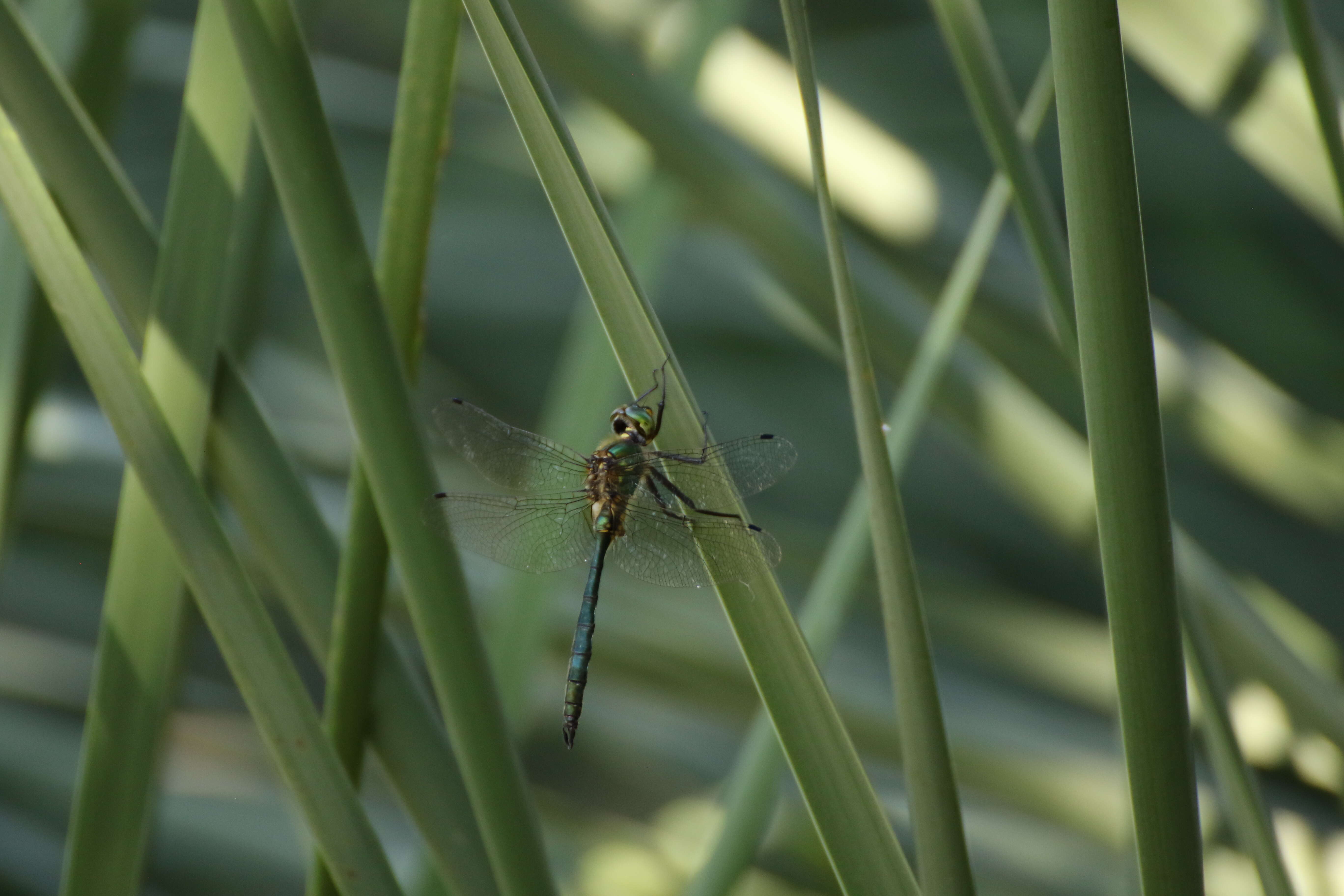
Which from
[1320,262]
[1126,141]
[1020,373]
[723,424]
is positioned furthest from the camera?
[723,424]

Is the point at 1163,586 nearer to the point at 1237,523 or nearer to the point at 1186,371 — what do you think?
the point at 1186,371

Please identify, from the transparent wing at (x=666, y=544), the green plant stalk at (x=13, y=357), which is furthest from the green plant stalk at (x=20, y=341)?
the transparent wing at (x=666, y=544)

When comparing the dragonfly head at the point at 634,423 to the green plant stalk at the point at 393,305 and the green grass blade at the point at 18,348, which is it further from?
the green grass blade at the point at 18,348

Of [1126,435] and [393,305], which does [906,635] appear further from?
[393,305]

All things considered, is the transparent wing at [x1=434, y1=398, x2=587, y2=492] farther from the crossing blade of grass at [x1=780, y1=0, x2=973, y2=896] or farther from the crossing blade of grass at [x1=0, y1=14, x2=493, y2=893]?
the crossing blade of grass at [x1=780, y1=0, x2=973, y2=896]

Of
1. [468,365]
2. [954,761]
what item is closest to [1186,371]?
[954,761]
